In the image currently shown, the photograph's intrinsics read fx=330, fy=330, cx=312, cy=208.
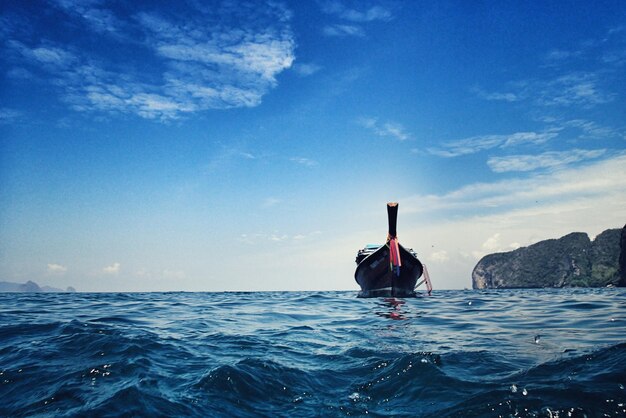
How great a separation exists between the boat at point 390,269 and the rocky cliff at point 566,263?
156 m

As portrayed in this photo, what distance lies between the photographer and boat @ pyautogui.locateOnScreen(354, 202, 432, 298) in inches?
903

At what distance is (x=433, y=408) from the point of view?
4.61 metres

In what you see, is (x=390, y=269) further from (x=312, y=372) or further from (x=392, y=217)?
(x=312, y=372)

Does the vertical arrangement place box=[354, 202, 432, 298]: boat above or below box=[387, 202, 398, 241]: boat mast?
below

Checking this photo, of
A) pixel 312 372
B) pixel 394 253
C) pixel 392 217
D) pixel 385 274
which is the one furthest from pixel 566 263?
pixel 312 372

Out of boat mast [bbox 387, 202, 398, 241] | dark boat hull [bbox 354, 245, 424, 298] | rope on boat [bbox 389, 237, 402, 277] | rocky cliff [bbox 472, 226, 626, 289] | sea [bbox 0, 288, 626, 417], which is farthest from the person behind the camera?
rocky cliff [bbox 472, 226, 626, 289]

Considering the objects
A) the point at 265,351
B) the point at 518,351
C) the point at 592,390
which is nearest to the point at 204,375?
the point at 265,351

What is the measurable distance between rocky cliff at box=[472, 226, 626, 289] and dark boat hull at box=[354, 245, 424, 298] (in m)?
155

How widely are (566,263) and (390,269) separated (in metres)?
192

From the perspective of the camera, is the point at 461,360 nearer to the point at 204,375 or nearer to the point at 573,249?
the point at 204,375

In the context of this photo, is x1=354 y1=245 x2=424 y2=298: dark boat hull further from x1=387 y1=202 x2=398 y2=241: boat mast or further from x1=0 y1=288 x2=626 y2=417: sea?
x1=0 y1=288 x2=626 y2=417: sea

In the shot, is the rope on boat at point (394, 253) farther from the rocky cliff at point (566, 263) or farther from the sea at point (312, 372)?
the rocky cliff at point (566, 263)

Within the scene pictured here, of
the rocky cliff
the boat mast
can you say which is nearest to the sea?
the boat mast

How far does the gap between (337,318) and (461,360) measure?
23.6 ft
